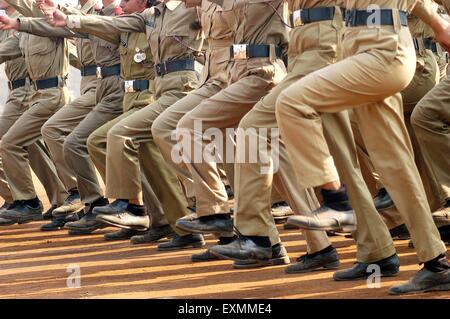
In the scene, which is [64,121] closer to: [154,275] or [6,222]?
[6,222]

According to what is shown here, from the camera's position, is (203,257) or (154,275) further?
(203,257)

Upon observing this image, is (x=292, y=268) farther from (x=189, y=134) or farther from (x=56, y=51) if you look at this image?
(x=56, y=51)

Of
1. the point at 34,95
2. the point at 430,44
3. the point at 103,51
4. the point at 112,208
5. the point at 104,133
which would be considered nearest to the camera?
the point at 430,44

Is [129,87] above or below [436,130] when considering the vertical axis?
above

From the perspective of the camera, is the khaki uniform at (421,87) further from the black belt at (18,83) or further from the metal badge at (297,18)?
the black belt at (18,83)

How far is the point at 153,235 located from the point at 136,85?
127cm

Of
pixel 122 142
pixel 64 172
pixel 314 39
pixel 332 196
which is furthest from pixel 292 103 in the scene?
pixel 64 172

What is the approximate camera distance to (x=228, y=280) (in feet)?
23.1

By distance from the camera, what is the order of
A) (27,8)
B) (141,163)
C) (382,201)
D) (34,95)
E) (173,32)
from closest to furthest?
(382,201) → (173,32) → (141,163) → (27,8) → (34,95)

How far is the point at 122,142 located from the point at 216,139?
4.75 feet

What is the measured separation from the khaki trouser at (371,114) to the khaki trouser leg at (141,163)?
3.23 meters

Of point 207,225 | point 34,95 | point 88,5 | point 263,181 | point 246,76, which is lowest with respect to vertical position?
point 207,225

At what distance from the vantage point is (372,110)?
603cm

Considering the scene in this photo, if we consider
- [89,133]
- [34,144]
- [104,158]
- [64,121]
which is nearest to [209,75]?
[104,158]
